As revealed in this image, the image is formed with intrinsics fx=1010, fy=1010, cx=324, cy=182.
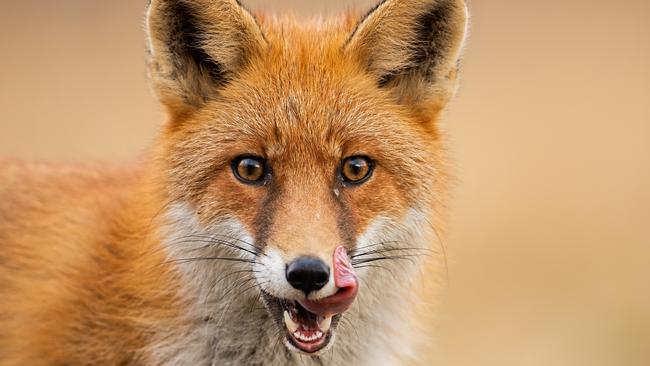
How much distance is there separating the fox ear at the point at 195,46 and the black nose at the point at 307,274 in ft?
4.54

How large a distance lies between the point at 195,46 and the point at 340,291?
1.73 m

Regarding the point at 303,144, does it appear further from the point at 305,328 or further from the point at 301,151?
the point at 305,328

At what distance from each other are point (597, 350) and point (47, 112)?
26.3ft

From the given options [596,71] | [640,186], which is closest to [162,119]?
[640,186]

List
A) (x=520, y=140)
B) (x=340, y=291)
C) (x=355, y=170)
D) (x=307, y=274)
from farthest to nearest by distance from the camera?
1. (x=520, y=140)
2. (x=355, y=170)
3. (x=340, y=291)
4. (x=307, y=274)

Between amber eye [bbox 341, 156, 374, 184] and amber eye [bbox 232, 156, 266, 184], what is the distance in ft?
1.38

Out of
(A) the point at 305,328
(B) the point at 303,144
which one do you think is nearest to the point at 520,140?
(B) the point at 303,144

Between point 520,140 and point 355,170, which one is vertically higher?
point 355,170

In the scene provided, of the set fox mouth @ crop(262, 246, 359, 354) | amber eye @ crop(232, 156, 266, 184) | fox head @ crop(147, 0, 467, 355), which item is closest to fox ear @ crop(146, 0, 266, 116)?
fox head @ crop(147, 0, 467, 355)

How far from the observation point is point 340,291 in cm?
480

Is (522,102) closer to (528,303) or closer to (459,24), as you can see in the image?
(528,303)

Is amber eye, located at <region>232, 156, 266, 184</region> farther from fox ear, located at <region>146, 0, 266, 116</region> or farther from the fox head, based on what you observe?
fox ear, located at <region>146, 0, 266, 116</region>

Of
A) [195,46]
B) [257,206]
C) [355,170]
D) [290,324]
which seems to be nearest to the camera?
[290,324]

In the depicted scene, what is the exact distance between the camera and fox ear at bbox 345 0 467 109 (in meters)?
5.58
